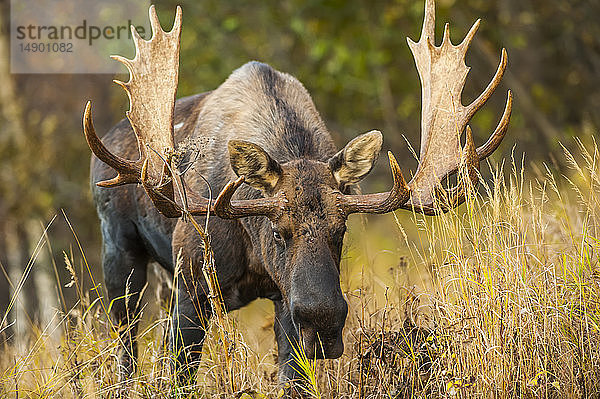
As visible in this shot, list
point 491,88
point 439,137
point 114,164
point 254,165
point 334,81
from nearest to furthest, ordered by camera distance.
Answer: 1. point 254,165
2. point 114,164
3. point 491,88
4. point 439,137
5. point 334,81

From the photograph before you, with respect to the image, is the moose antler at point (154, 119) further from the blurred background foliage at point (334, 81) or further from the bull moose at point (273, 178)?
the blurred background foliage at point (334, 81)

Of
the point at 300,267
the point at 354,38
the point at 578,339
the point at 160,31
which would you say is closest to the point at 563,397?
the point at 578,339

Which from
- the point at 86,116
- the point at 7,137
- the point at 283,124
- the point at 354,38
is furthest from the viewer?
the point at 7,137

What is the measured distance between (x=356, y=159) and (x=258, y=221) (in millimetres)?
662

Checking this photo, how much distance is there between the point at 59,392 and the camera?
Result: 445 centimetres

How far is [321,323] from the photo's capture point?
3951 mm

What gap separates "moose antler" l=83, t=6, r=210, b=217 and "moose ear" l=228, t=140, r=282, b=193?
27cm

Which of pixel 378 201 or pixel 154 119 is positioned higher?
pixel 154 119

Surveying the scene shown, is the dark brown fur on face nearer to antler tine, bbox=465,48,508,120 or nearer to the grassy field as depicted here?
the grassy field

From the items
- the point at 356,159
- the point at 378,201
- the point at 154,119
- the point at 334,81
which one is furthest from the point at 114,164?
the point at 334,81

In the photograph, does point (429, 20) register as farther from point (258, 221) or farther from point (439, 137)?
point (258, 221)

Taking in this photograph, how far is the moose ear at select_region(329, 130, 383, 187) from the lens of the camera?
4473 mm

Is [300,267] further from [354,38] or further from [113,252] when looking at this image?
[354,38]

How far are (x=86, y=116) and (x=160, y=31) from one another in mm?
892
